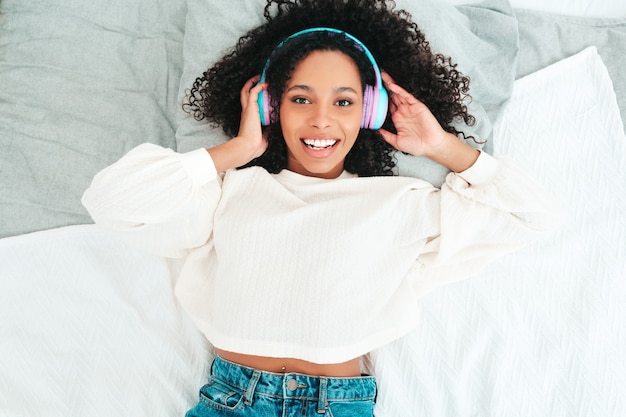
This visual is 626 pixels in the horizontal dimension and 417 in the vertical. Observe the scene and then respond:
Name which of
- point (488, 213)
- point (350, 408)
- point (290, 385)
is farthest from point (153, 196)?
point (488, 213)

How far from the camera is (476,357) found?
147cm

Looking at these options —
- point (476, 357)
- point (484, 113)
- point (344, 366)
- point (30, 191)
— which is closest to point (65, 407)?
point (30, 191)

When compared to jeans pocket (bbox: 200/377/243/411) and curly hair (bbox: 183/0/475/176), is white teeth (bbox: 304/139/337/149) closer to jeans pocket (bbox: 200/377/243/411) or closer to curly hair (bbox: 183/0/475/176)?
curly hair (bbox: 183/0/475/176)

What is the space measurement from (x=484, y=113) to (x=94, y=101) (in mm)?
1096

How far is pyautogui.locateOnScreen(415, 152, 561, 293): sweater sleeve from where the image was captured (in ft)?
4.37

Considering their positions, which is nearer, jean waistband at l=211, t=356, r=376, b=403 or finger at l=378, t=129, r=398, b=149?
jean waistband at l=211, t=356, r=376, b=403

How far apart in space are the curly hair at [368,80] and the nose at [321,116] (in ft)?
0.47

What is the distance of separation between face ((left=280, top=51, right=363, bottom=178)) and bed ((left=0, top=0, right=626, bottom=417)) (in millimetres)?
277

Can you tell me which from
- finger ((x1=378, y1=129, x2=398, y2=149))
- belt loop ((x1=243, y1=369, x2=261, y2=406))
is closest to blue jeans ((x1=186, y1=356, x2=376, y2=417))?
belt loop ((x1=243, y1=369, x2=261, y2=406))

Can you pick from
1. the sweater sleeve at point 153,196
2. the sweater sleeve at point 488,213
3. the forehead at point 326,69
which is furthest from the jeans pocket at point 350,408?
the forehead at point 326,69

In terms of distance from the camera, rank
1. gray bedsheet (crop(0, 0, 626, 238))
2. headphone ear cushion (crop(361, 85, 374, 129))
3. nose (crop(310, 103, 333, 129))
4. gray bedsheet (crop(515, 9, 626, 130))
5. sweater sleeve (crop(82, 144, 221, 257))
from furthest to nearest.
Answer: gray bedsheet (crop(515, 9, 626, 130)) → gray bedsheet (crop(0, 0, 626, 238)) → headphone ear cushion (crop(361, 85, 374, 129)) → nose (crop(310, 103, 333, 129)) → sweater sleeve (crop(82, 144, 221, 257))

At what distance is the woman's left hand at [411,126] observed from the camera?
1.40 m

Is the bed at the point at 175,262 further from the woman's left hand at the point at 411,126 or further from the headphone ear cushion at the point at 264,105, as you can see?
the headphone ear cushion at the point at 264,105

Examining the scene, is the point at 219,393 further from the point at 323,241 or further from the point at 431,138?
the point at 431,138
